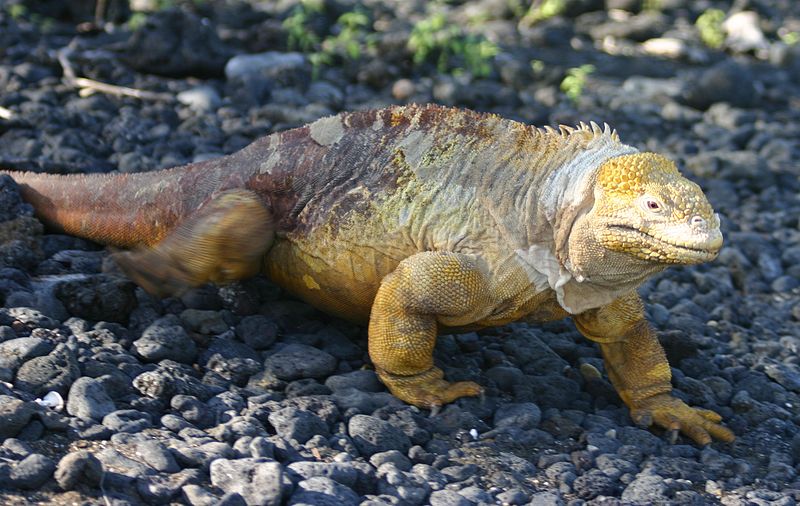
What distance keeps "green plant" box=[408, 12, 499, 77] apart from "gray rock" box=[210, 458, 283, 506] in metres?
7.78

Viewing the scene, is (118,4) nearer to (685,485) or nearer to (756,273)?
(756,273)

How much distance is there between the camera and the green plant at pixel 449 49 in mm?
11789

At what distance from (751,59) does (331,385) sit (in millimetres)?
10866

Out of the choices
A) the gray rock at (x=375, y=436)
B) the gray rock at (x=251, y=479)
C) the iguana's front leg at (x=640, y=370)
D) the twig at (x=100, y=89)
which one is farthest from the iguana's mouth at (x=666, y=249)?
the twig at (x=100, y=89)

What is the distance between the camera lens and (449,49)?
12125 mm

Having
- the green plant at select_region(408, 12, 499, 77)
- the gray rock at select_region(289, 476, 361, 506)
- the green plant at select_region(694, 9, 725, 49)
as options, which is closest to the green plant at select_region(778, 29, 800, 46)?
the green plant at select_region(694, 9, 725, 49)

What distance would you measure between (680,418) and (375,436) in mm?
1774

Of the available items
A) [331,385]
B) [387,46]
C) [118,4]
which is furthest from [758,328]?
[118,4]

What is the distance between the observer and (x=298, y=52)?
38.0 ft

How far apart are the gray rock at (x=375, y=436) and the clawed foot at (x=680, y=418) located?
145 centimetres

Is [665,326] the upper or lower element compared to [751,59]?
lower

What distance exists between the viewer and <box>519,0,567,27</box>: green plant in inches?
579

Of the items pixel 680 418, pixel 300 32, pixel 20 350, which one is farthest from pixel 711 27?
pixel 20 350

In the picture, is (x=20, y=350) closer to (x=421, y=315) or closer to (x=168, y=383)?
(x=168, y=383)
